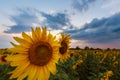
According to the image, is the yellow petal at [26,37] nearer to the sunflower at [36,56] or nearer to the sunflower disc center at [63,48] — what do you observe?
the sunflower at [36,56]

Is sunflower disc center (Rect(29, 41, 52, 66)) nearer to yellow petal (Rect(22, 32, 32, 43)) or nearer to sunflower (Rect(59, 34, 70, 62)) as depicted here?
yellow petal (Rect(22, 32, 32, 43))

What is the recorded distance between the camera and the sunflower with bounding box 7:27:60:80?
352 centimetres

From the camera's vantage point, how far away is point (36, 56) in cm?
360

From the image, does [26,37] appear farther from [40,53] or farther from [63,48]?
[63,48]

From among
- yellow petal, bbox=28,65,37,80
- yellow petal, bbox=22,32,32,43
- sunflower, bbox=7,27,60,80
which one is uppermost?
yellow petal, bbox=22,32,32,43

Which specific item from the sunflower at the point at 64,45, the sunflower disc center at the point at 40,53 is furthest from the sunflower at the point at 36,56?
the sunflower at the point at 64,45

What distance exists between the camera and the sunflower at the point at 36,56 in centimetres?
352

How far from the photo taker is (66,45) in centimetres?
509

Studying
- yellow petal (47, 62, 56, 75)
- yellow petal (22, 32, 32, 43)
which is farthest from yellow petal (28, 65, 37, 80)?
yellow petal (22, 32, 32, 43)

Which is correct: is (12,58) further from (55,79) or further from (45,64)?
(55,79)

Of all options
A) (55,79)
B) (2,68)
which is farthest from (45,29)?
(2,68)

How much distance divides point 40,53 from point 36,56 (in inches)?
2.3

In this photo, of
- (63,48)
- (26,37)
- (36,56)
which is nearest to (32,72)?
(36,56)

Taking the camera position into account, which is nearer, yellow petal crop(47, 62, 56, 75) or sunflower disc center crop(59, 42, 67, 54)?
yellow petal crop(47, 62, 56, 75)
